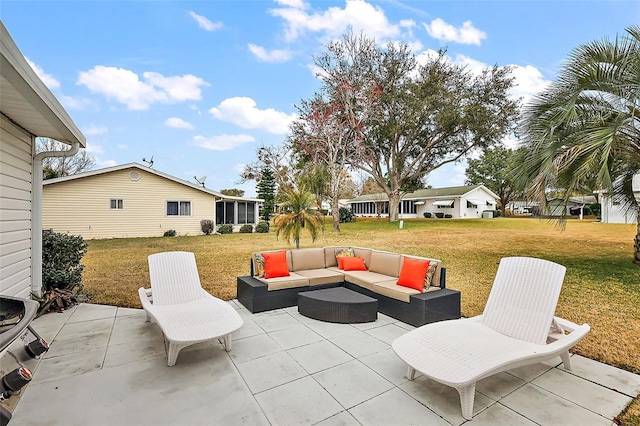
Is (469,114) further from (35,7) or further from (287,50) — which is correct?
(35,7)

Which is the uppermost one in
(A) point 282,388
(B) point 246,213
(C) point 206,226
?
(B) point 246,213

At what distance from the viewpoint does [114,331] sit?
4164 mm

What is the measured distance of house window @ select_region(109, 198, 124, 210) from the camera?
1491 cm

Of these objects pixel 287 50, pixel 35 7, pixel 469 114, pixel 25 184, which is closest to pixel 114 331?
pixel 25 184

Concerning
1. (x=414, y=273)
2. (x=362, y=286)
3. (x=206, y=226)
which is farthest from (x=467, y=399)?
(x=206, y=226)

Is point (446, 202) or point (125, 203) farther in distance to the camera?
point (446, 202)

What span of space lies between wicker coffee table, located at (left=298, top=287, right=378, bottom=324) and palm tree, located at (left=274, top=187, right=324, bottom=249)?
2.85 m

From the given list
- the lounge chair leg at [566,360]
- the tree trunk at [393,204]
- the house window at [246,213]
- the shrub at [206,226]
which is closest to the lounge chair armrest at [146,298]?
the lounge chair leg at [566,360]

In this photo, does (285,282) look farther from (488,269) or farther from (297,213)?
(488,269)

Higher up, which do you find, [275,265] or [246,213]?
[246,213]

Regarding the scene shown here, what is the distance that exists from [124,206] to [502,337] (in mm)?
16701

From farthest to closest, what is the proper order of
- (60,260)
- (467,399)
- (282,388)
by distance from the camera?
(60,260), (282,388), (467,399)

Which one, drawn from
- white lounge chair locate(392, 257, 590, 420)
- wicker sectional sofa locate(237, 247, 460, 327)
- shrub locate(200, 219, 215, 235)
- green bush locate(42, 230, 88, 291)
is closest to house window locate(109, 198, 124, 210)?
shrub locate(200, 219, 215, 235)

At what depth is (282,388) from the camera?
281 centimetres
